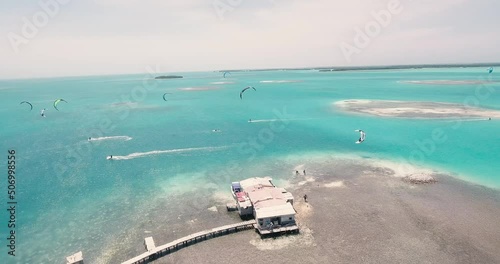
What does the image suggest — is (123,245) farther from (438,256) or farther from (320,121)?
(320,121)

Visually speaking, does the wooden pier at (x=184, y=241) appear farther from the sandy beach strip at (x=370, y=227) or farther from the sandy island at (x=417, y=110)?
the sandy island at (x=417, y=110)

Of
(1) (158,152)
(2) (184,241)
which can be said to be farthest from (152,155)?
(2) (184,241)

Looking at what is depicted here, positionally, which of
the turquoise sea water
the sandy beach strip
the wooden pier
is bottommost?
the sandy beach strip

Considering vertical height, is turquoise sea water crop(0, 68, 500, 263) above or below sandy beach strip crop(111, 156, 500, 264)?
above

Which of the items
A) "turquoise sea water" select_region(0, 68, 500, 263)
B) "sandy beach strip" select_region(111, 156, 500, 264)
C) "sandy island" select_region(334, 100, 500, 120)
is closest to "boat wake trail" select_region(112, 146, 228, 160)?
"turquoise sea water" select_region(0, 68, 500, 263)

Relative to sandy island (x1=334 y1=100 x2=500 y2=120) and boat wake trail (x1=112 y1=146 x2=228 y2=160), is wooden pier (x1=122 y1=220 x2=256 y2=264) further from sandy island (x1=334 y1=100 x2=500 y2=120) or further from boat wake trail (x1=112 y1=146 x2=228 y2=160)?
sandy island (x1=334 y1=100 x2=500 y2=120)

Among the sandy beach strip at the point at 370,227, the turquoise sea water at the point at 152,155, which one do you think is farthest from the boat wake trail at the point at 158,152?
the sandy beach strip at the point at 370,227

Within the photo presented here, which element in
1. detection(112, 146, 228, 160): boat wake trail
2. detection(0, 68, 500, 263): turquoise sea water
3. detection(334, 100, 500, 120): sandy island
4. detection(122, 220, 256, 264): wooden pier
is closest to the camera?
detection(122, 220, 256, 264): wooden pier

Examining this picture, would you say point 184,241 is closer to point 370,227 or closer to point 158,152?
point 370,227
